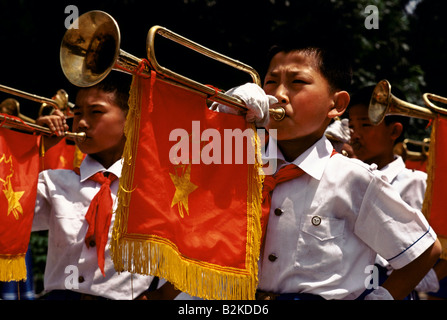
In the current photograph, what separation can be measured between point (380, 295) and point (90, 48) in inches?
68.1

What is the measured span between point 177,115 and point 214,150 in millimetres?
225

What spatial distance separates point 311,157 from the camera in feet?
9.49

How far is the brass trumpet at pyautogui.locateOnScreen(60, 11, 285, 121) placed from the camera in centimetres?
237

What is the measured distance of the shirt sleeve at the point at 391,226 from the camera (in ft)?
9.00

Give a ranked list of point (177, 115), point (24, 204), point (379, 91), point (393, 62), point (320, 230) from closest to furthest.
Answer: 1. point (177, 115)
2. point (320, 230)
3. point (24, 204)
4. point (379, 91)
5. point (393, 62)

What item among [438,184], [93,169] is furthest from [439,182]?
[93,169]

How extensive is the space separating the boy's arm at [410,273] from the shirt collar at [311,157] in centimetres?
59

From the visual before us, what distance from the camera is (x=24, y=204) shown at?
340 cm

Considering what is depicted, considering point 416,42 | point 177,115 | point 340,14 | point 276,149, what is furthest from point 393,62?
point 177,115

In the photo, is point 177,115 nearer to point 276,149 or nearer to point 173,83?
point 173,83

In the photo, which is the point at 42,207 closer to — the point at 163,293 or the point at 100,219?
the point at 100,219

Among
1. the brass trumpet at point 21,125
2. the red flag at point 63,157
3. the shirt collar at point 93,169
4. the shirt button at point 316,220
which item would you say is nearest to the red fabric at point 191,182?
the shirt button at point 316,220

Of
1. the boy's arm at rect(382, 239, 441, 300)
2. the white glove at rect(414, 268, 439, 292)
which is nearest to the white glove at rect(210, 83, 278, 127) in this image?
the boy's arm at rect(382, 239, 441, 300)

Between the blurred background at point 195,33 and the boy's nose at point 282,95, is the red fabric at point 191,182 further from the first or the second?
the blurred background at point 195,33
